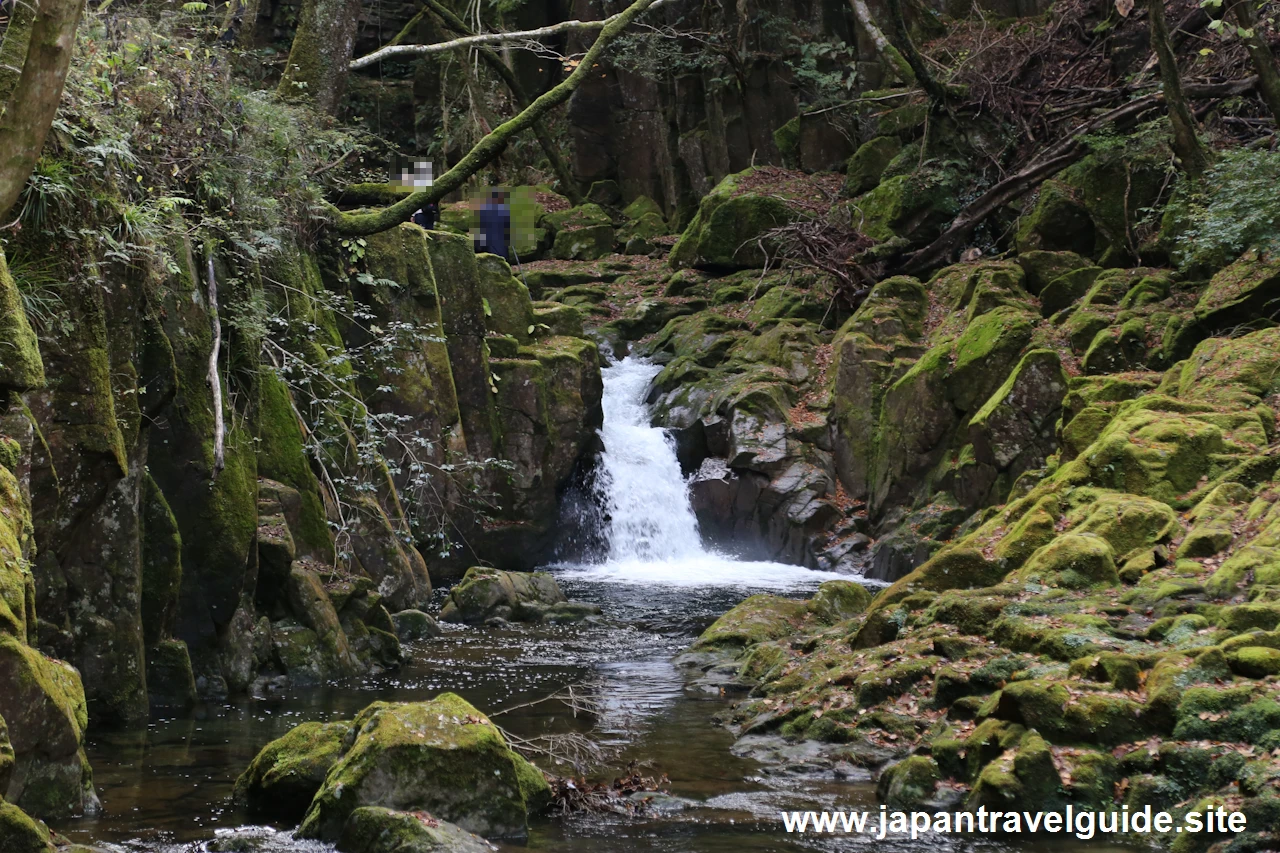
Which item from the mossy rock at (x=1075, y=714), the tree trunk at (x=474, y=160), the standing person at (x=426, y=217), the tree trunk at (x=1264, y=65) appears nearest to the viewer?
the mossy rock at (x=1075, y=714)

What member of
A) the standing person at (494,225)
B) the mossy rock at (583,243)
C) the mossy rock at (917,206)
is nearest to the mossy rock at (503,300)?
the standing person at (494,225)

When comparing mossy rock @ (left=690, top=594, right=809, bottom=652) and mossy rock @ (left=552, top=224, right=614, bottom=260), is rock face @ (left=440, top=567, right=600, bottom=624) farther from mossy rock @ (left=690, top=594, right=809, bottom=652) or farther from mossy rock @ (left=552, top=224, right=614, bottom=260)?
mossy rock @ (left=552, top=224, right=614, bottom=260)

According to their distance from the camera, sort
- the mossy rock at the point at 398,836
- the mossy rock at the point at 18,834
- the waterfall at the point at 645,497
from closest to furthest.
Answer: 1. the mossy rock at the point at 18,834
2. the mossy rock at the point at 398,836
3. the waterfall at the point at 645,497

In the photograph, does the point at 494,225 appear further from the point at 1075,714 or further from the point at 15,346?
the point at 1075,714

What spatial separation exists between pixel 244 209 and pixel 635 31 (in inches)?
873

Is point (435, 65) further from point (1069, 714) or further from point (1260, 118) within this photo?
point (1069, 714)

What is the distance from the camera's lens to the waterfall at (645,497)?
19.9m

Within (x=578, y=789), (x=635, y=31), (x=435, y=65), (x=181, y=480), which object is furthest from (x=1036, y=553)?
(x=435, y=65)

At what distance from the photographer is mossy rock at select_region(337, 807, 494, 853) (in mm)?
5500

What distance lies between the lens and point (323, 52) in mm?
13102

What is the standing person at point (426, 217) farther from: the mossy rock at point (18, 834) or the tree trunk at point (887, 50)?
the mossy rock at point (18, 834)

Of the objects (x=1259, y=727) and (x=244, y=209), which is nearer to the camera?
(x=1259, y=727)

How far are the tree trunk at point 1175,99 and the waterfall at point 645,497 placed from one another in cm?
985

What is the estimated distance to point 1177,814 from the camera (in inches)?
236
